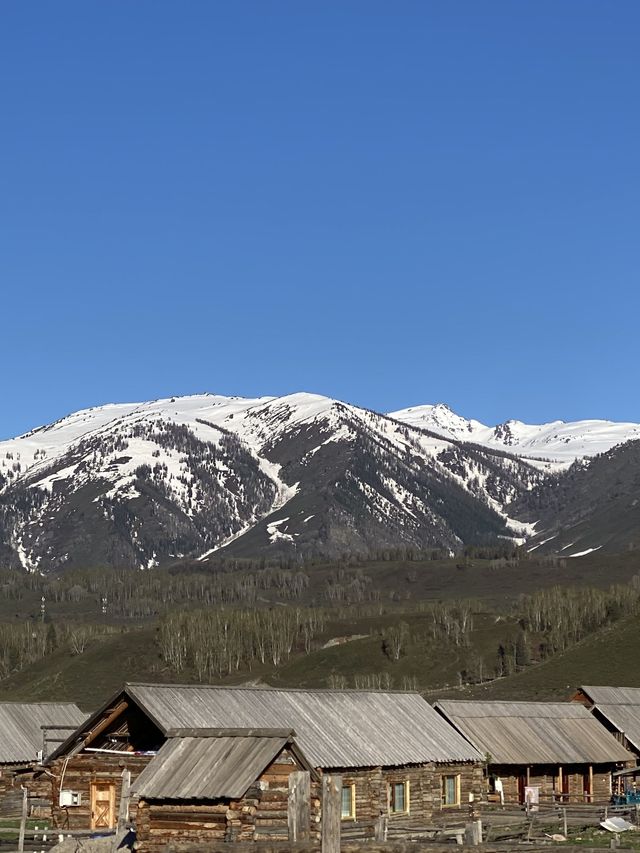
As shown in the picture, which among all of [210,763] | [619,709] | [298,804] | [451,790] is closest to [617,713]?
[619,709]

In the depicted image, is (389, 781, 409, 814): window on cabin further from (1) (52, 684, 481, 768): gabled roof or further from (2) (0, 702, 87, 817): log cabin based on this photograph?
(2) (0, 702, 87, 817): log cabin

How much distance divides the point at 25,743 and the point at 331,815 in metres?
49.9

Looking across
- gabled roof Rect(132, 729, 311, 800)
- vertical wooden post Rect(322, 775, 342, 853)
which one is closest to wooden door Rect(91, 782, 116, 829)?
gabled roof Rect(132, 729, 311, 800)

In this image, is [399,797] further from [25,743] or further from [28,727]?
[28,727]

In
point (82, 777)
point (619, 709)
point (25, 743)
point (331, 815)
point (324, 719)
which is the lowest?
point (331, 815)

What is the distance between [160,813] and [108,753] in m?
7.54

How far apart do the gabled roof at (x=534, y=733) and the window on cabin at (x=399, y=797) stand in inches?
379

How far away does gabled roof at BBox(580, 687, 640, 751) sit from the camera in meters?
80.5

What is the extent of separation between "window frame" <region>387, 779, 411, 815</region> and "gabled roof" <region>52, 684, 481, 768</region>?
839mm

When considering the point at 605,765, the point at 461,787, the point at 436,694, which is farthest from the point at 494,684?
the point at 461,787

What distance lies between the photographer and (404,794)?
188 ft

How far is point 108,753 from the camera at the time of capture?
53.8 metres

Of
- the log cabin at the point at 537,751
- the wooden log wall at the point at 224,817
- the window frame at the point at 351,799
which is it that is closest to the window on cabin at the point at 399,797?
the window frame at the point at 351,799

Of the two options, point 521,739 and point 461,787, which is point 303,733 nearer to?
point 461,787
